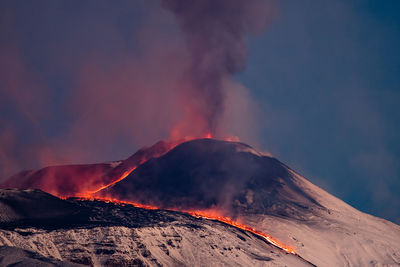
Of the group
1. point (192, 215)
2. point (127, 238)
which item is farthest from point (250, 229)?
point (127, 238)

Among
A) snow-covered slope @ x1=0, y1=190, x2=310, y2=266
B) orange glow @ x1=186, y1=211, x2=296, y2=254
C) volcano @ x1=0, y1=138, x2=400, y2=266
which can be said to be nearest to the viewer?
snow-covered slope @ x1=0, y1=190, x2=310, y2=266

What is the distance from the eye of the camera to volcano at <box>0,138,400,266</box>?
3728 centimetres

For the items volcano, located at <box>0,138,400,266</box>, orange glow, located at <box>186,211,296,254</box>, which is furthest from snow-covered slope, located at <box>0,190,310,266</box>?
orange glow, located at <box>186,211,296,254</box>

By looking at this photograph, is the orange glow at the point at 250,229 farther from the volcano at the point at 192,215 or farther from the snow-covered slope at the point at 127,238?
the snow-covered slope at the point at 127,238

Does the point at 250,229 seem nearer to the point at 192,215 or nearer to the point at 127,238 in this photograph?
the point at 192,215

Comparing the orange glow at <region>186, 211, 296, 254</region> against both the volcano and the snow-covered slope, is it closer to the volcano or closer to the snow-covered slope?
the volcano

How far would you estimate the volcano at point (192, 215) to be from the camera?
1468 inches

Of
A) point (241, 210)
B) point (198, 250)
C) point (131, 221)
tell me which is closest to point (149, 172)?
point (241, 210)

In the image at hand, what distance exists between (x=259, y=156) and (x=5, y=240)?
47.4 metres

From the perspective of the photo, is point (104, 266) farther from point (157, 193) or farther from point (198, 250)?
point (157, 193)

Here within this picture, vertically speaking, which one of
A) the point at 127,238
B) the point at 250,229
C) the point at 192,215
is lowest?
the point at 127,238

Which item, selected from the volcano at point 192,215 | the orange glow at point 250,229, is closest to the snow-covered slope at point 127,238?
the volcano at point 192,215

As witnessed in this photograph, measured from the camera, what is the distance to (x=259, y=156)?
245 ft

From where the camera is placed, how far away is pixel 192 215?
163 feet
